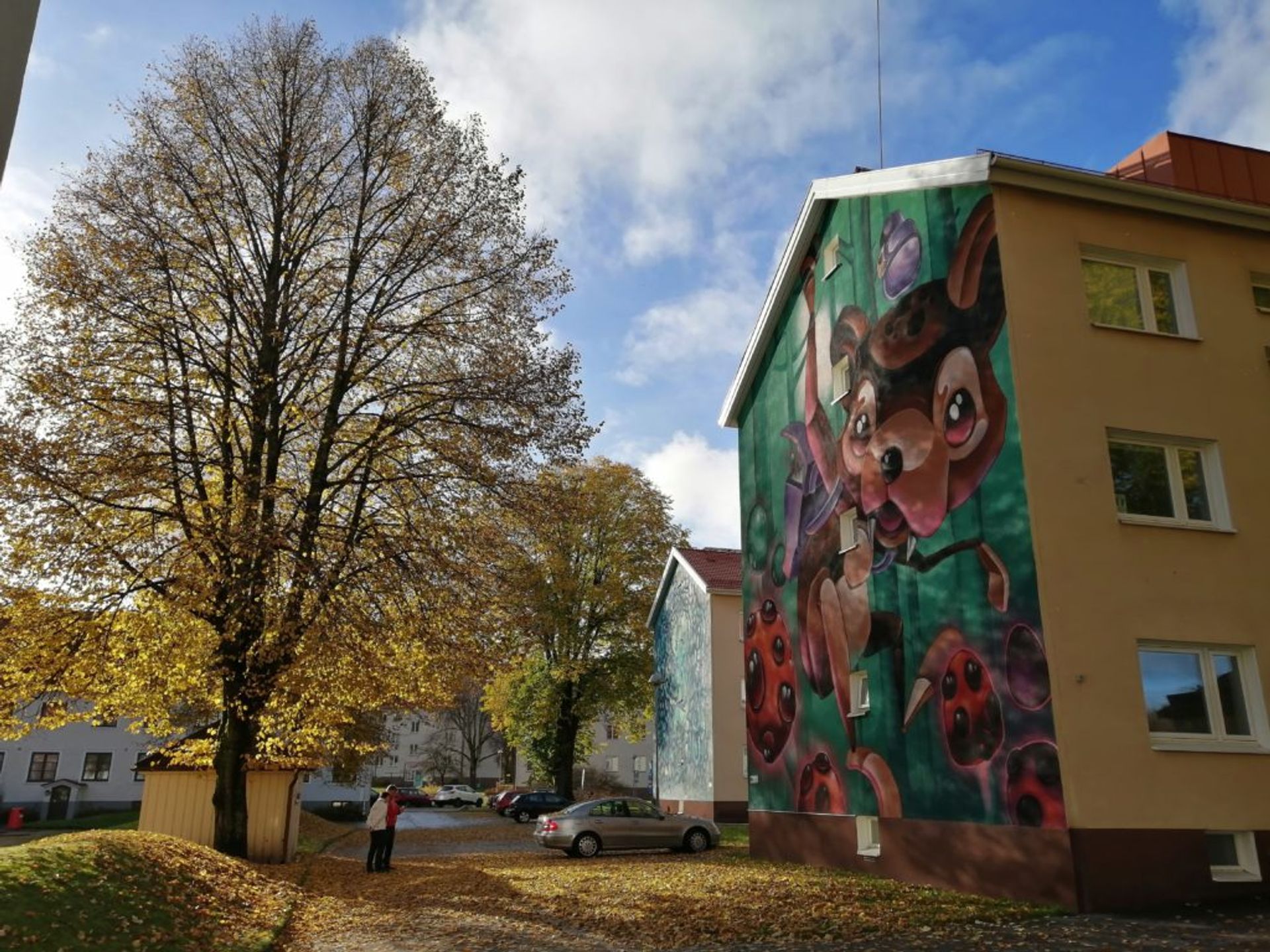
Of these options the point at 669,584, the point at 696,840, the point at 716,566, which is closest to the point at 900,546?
the point at 696,840

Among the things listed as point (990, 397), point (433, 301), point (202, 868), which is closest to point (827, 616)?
point (990, 397)

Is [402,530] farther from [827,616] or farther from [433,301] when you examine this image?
[827,616]

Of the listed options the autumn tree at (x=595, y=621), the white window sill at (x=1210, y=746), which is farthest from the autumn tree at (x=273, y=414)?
the autumn tree at (x=595, y=621)

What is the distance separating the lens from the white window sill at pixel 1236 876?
492 inches

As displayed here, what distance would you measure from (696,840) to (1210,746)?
44.0 ft

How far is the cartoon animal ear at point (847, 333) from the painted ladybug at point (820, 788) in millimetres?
8189

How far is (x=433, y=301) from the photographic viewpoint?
1995cm

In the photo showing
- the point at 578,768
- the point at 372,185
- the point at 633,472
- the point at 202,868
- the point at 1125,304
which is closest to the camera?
the point at 202,868

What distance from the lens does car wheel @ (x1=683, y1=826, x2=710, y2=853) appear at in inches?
918

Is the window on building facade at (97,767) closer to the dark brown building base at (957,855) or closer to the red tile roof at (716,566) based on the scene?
the red tile roof at (716,566)

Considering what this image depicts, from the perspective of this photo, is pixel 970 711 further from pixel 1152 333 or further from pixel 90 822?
pixel 90 822

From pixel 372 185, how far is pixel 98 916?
1476 cm

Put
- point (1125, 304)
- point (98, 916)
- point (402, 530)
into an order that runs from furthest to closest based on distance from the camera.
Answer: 1. point (402, 530)
2. point (1125, 304)
3. point (98, 916)

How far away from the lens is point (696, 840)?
23.4 m
